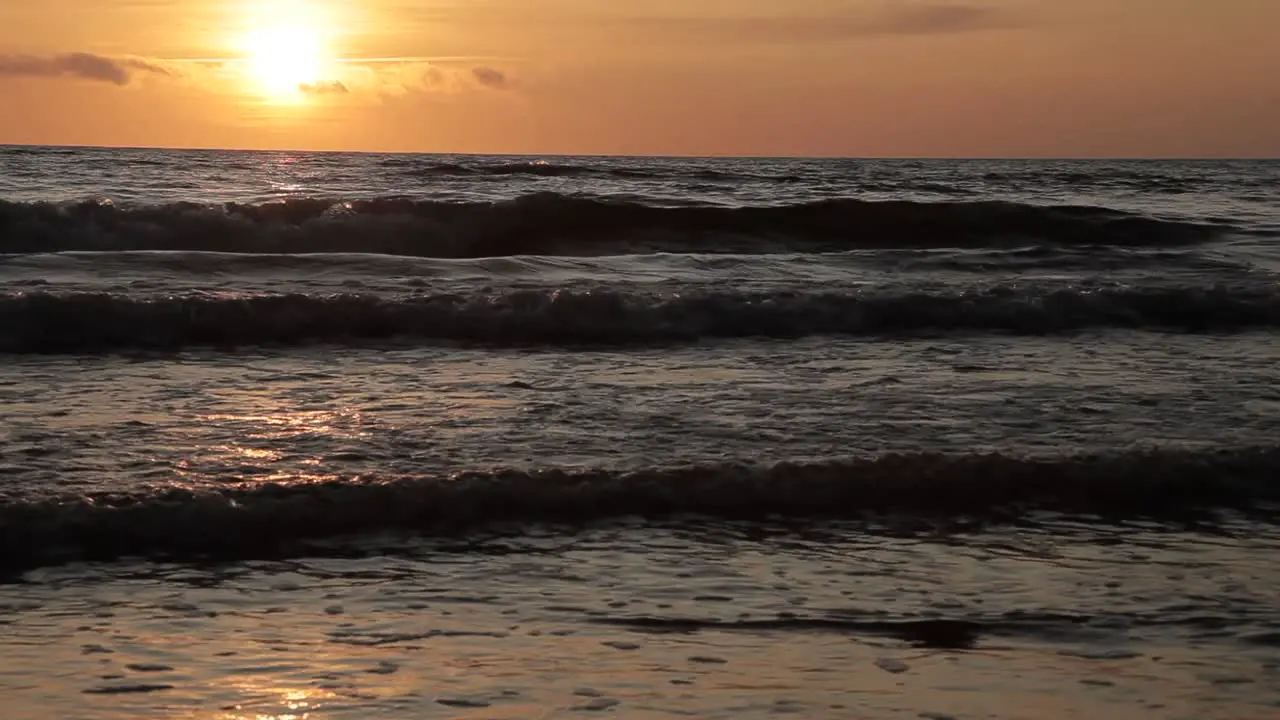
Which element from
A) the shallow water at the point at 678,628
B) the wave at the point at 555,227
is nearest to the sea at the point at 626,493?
the shallow water at the point at 678,628

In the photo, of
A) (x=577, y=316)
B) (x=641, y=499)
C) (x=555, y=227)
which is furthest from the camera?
(x=555, y=227)

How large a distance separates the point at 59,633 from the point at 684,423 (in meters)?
3.83

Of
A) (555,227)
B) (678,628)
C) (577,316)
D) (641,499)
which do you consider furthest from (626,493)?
(555,227)

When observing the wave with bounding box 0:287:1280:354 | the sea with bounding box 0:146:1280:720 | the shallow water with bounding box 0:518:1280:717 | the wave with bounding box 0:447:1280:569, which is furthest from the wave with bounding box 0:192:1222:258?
the shallow water with bounding box 0:518:1280:717

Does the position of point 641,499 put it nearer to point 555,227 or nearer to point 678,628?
point 678,628

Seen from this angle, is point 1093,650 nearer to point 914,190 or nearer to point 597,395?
point 597,395

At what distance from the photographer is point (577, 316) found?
1204cm

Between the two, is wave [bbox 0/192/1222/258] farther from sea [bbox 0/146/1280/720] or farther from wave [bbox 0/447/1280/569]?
wave [bbox 0/447/1280/569]

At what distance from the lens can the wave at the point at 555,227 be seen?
1756 centimetres

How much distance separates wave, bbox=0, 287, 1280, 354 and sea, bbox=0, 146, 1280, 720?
4 cm

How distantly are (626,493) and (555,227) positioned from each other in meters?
14.4

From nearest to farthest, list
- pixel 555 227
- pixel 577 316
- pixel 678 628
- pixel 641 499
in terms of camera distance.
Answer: pixel 678 628 < pixel 641 499 < pixel 577 316 < pixel 555 227

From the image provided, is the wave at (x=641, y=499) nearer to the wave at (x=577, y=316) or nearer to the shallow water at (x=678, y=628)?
the shallow water at (x=678, y=628)

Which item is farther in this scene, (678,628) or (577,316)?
(577,316)
